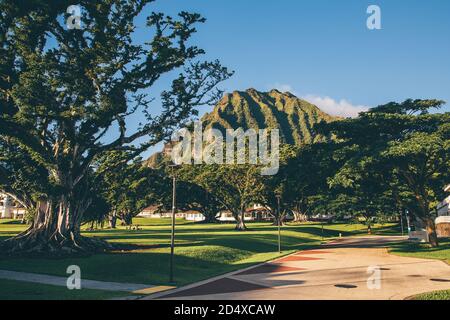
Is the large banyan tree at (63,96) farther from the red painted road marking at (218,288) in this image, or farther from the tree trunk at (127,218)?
the tree trunk at (127,218)

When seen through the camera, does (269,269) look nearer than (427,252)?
Yes

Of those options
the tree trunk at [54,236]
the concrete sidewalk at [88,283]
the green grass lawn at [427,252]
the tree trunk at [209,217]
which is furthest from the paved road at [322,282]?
the tree trunk at [209,217]

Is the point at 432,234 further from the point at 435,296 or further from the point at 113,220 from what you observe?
the point at 113,220

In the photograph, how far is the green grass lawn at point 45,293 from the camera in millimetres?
14391

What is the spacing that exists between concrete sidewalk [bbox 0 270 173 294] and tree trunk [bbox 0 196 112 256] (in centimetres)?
747

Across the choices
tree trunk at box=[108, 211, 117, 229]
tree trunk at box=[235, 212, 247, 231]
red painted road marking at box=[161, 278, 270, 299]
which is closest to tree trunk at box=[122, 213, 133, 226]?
tree trunk at box=[108, 211, 117, 229]

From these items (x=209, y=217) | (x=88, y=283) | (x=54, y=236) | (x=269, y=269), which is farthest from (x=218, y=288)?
(x=209, y=217)

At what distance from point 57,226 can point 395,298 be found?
25503mm

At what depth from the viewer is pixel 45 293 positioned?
15.2 metres

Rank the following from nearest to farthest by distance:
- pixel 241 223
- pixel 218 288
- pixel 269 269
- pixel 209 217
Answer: pixel 218 288
pixel 269 269
pixel 241 223
pixel 209 217

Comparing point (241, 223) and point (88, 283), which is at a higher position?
point (241, 223)

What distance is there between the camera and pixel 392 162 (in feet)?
107

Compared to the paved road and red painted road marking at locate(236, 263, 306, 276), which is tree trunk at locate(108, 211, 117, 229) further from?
red painted road marking at locate(236, 263, 306, 276)

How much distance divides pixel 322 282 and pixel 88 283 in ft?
36.9
